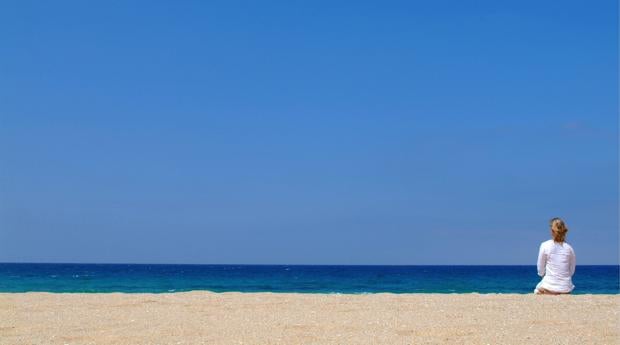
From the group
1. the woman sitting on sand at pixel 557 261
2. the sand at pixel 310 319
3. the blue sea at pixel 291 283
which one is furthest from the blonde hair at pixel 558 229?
the blue sea at pixel 291 283

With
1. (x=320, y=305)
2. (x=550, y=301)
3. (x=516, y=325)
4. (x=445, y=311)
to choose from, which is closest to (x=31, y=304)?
(x=320, y=305)

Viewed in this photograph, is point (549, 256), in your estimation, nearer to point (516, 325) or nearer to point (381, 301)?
point (381, 301)

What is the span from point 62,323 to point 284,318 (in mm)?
2601

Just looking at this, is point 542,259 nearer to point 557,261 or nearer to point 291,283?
point 557,261

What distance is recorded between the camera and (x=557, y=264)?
35.1 feet

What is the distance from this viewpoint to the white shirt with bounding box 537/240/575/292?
10656mm

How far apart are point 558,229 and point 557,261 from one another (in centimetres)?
50

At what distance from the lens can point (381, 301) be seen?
9711mm

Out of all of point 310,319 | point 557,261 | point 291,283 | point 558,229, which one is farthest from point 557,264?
point 291,283

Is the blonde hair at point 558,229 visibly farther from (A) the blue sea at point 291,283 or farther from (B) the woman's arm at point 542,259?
(A) the blue sea at point 291,283

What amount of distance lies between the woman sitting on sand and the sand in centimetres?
71

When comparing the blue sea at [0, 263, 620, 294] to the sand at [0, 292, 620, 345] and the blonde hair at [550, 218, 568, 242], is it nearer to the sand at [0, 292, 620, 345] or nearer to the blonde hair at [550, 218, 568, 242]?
the blonde hair at [550, 218, 568, 242]

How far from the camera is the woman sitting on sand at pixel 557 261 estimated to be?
10664 mm

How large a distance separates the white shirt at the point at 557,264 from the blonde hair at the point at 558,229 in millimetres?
96
